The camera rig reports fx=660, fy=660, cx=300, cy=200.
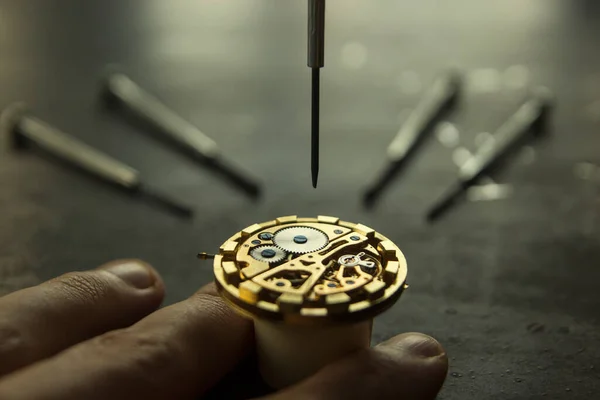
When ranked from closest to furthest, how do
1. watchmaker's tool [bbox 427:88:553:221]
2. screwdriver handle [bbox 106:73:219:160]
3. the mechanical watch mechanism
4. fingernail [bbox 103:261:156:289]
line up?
the mechanical watch mechanism → fingernail [bbox 103:261:156:289] → watchmaker's tool [bbox 427:88:553:221] → screwdriver handle [bbox 106:73:219:160]

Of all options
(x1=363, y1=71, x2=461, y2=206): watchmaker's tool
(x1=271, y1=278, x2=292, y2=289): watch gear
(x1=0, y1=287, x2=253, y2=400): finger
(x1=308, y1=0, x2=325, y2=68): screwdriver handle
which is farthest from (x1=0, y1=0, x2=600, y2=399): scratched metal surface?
(x1=308, y1=0, x2=325, y2=68): screwdriver handle

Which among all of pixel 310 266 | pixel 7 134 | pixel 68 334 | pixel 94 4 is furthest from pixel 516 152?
pixel 94 4

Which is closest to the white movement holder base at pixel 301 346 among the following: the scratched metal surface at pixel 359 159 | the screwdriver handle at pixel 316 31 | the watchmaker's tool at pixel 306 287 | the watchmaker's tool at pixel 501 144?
the watchmaker's tool at pixel 306 287

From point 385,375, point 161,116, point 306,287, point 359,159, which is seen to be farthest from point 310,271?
point 161,116

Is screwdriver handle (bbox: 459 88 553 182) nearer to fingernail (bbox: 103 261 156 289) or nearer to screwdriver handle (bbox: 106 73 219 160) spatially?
screwdriver handle (bbox: 106 73 219 160)

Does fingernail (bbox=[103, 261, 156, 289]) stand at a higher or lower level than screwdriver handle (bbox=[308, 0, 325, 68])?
lower

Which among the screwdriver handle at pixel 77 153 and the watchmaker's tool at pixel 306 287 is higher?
the screwdriver handle at pixel 77 153

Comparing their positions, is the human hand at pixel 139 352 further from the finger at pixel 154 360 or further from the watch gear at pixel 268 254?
Answer: the watch gear at pixel 268 254
